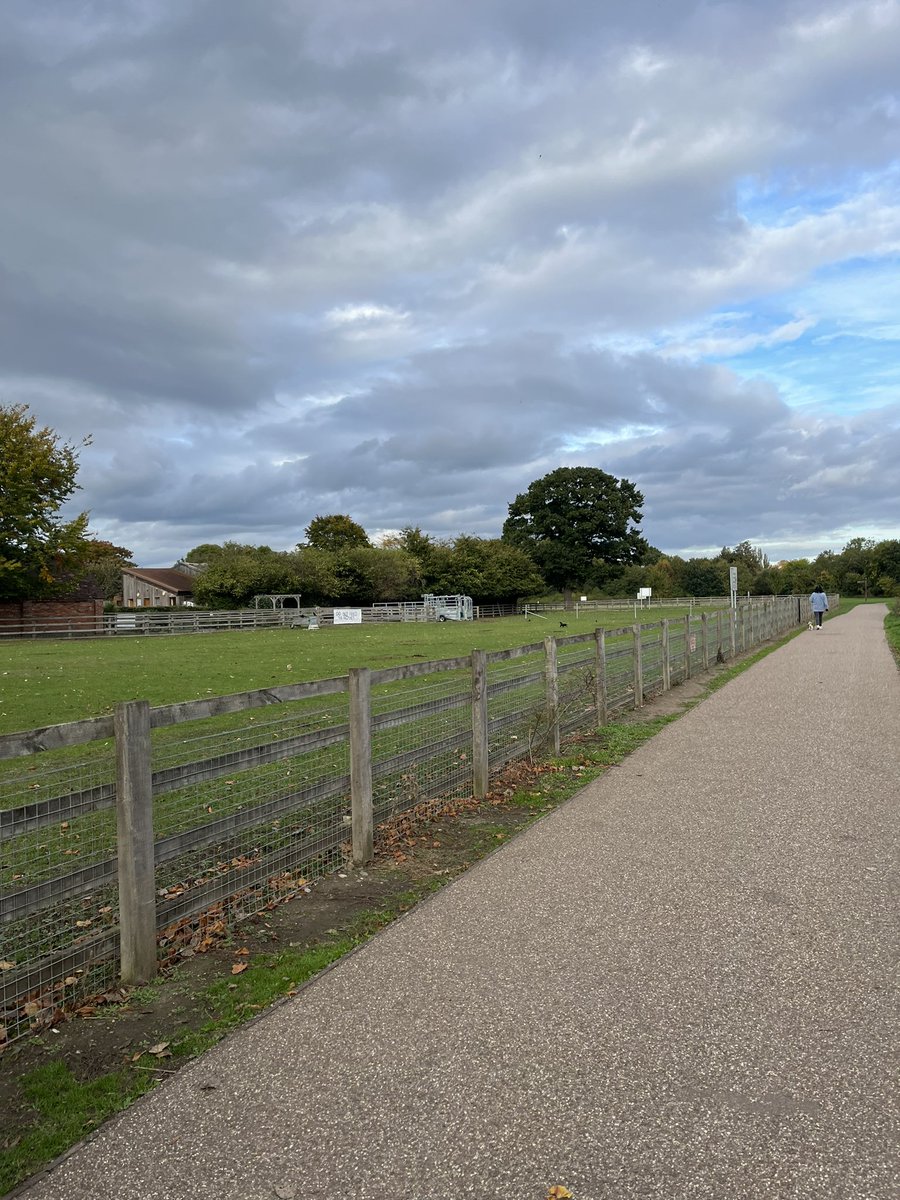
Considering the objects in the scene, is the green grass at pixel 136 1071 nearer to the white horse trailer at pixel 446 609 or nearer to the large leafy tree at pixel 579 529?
the white horse trailer at pixel 446 609

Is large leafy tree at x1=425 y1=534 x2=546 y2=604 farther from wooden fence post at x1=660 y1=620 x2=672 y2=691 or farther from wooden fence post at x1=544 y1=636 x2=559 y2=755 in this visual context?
wooden fence post at x1=544 y1=636 x2=559 y2=755

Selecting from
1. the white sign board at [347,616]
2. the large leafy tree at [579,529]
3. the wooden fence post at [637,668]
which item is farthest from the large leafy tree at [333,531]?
the wooden fence post at [637,668]

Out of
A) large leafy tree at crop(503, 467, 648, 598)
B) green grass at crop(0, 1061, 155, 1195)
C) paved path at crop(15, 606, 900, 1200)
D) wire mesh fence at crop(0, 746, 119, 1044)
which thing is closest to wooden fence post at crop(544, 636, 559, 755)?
paved path at crop(15, 606, 900, 1200)

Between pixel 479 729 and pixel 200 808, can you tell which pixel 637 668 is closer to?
pixel 479 729

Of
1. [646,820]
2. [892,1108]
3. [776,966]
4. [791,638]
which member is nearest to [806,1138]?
[892,1108]

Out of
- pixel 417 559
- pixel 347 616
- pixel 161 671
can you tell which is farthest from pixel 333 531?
pixel 161 671

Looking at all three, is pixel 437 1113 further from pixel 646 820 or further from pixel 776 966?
pixel 646 820

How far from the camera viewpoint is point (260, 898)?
5.13 m

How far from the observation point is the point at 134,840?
4.05 meters

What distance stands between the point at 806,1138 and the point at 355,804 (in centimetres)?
361

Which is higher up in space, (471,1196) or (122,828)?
(122,828)

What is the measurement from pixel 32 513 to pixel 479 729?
4760 centimetres

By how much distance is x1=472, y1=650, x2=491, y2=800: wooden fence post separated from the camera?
7.75 metres

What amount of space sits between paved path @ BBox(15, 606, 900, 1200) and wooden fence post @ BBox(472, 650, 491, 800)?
6.09ft
